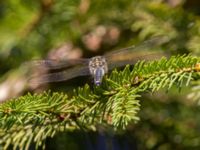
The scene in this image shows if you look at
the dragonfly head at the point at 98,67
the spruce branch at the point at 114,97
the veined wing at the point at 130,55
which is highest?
the veined wing at the point at 130,55

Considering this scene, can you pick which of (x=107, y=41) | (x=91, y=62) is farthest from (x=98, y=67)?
(x=107, y=41)

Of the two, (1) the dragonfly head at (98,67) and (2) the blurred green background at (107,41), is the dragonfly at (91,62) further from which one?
(2) the blurred green background at (107,41)

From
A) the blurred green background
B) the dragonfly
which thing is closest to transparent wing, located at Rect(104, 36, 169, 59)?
the dragonfly

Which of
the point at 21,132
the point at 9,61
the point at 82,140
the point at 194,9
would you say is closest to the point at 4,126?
the point at 21,132

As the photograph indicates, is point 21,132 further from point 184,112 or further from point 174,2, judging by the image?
point 174,2

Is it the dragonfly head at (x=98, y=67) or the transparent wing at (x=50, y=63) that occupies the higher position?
the transparent wing at (x=50, y=63)

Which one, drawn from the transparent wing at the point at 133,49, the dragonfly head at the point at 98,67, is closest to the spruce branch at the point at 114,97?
the dragonfly head at the point at 98,67

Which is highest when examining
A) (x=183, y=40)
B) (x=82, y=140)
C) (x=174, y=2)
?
(x=174, y=2)
